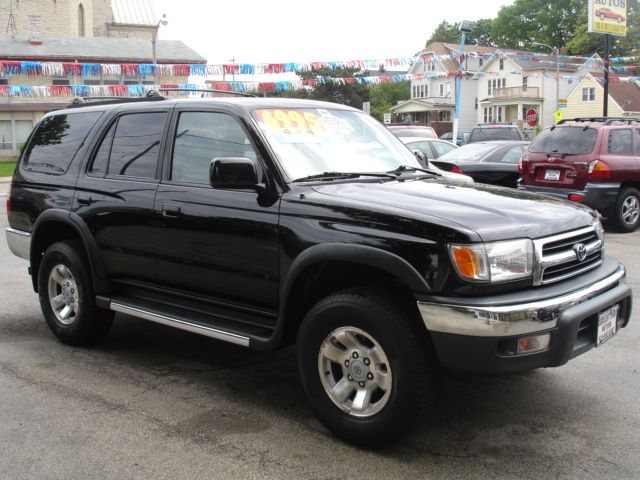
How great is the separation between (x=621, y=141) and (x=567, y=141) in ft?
2.94

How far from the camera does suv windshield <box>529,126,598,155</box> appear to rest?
11.4 meters

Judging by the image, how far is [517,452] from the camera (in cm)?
372

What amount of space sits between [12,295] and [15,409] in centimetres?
348

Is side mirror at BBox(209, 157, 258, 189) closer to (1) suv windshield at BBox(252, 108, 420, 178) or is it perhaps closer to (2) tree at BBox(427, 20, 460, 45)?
(1) suv windshield at BBox(252, 108, 420, 178)

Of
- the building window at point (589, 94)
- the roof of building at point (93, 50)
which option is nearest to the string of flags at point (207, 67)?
the roof of building at point (93, 50)

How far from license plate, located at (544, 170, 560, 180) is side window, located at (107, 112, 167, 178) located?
7.87 metres

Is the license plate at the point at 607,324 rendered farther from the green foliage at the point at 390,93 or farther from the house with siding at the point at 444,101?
the green foliage at the point at 390,93

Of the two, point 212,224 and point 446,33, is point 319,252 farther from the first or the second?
point 446,33

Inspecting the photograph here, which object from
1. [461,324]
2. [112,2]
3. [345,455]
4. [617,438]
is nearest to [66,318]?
[345,455]

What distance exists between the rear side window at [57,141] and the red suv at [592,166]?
7763mm

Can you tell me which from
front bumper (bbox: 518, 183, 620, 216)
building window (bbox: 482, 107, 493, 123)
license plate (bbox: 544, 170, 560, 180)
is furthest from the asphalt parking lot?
building window (bbox: 482, 107, 493, 123)

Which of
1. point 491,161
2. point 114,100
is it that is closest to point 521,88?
point 491,161

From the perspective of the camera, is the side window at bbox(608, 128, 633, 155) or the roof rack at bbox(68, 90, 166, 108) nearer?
the roof rack at bbox(68, 90, 166, 108)

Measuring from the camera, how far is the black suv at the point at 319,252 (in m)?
3.48
